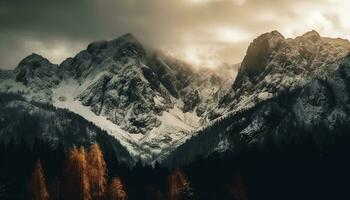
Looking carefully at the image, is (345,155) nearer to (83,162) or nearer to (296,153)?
(296,153)

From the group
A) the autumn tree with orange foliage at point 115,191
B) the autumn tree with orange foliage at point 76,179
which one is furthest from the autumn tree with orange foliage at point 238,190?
the autumn tree with orange foliage at point 76,179

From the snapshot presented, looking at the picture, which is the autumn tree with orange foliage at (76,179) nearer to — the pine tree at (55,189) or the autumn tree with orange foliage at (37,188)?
the pine tree at (55,189)

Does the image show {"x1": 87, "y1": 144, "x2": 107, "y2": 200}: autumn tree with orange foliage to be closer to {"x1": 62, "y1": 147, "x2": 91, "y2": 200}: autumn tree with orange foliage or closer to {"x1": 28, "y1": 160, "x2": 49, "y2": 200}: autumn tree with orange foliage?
{"x1": 62, "y1": 147, "x2": 91, "y2": 200}: autumn tree with orange foliage

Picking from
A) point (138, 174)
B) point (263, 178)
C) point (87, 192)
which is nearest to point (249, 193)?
point (263, 178)

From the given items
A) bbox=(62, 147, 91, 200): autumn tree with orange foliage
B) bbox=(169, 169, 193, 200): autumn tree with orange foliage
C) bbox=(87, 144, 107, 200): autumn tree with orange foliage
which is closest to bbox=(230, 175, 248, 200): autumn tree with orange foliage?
bbox=(169, 169, 193, 200): autumn tree with orange foliage

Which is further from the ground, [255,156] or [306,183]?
[255,156]

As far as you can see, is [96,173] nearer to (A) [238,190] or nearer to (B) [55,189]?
(B) [55,189]

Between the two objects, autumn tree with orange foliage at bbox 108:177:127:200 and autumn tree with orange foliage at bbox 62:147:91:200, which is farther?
autumn tree with orange foliage at bbox 108:177:127:200

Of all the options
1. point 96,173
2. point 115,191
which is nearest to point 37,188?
point 96,173
